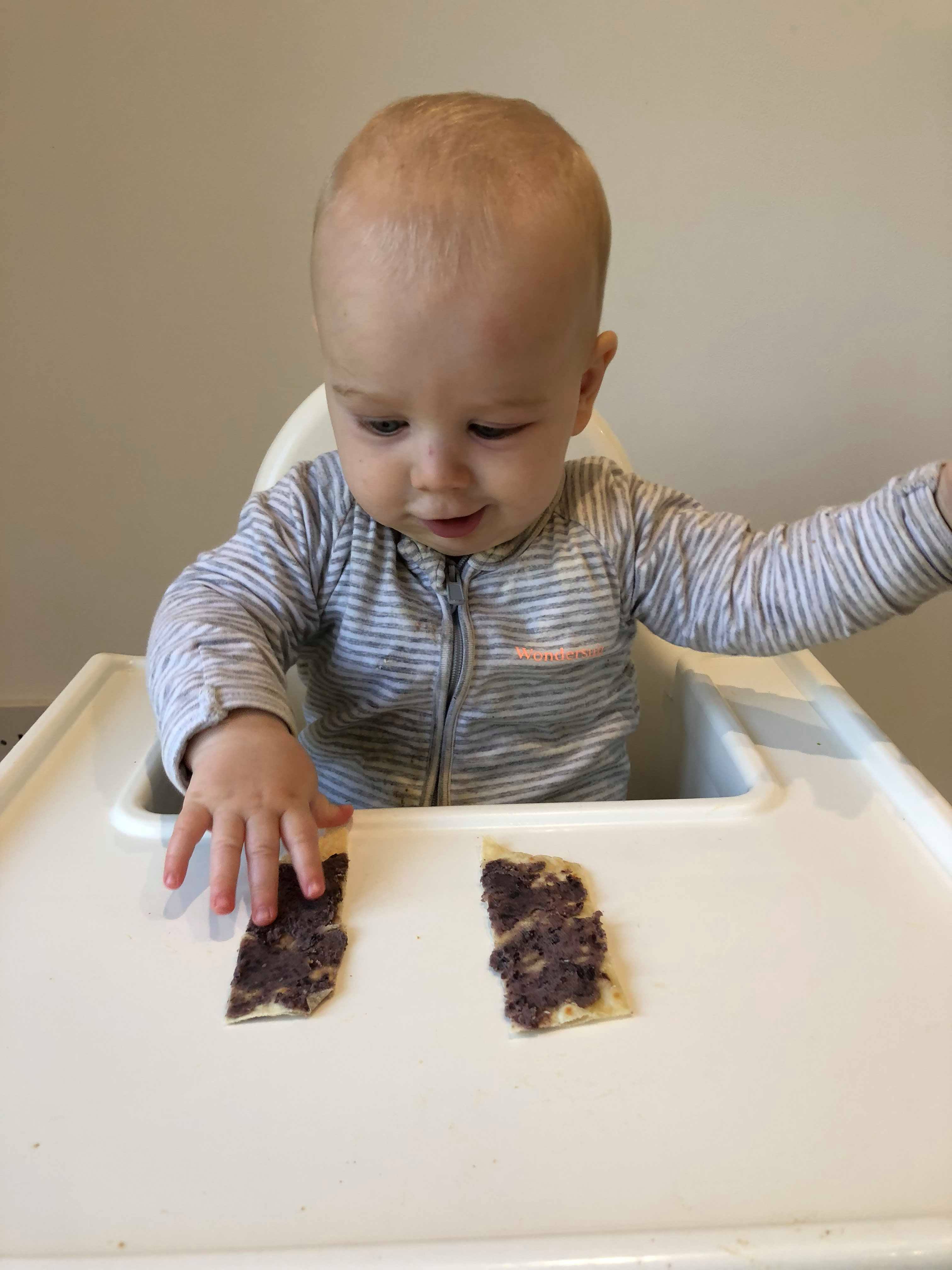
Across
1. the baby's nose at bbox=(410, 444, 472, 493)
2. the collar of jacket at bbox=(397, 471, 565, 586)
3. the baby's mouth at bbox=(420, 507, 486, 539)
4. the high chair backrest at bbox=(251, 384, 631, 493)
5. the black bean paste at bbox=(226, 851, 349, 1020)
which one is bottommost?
the black bean paste at bbox=(226, 851, 349, 1020)

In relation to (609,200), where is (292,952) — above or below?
below

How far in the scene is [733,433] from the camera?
1016mm

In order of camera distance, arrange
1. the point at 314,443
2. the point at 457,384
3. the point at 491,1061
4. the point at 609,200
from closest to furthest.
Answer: the point at 491,1061 < the point at 457,384 < the point at 314,443 < the point at 609,200

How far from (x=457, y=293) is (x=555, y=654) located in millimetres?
261

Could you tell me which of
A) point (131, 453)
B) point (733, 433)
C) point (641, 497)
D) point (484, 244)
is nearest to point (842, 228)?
point (733, 433)

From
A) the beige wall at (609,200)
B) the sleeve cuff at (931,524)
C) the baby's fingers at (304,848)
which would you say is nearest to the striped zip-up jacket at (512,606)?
the sleeve cuff at (931,524)

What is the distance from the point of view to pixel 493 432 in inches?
20.2

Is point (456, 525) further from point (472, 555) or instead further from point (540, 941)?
point (540, 941)

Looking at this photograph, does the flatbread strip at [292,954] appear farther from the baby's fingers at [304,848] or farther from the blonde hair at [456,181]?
the blonde hair at [456,181]

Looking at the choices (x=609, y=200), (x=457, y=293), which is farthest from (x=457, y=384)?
(x=609, y=200)

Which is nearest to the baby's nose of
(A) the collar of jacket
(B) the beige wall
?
(A) the collar of jacket

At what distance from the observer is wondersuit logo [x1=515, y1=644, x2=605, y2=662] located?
0.63m

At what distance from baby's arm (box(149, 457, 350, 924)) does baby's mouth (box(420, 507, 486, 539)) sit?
9cm

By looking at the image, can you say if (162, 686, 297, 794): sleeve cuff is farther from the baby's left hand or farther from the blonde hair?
the baby's left hand
